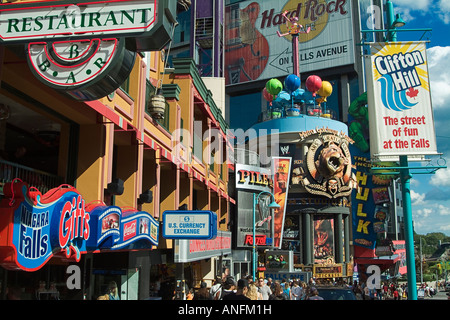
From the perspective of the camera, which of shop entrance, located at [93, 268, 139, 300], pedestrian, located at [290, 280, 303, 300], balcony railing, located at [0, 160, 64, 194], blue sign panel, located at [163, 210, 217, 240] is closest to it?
balcony railing, located at [0, 160, 64, 194]

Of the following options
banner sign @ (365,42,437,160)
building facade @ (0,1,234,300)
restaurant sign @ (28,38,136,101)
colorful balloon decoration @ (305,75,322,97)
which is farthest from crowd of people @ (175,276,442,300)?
colorful balloon decoration @ (305,75,322,97)

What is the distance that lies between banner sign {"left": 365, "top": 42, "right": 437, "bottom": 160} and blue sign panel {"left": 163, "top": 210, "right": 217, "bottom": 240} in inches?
237

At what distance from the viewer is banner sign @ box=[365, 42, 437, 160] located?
50.3ft

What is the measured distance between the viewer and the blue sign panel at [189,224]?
1372 cm

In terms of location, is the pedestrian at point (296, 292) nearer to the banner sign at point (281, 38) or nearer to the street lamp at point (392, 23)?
the street lamp at point (392, 23)

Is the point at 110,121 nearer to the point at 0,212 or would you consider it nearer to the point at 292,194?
the point at 0,212

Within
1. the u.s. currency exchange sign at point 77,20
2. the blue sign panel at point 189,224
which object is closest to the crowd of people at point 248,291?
the blue sign panel at point 189,224

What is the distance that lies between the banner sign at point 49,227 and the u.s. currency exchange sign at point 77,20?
251cm

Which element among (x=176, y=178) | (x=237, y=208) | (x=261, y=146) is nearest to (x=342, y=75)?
(x=261, y=146)

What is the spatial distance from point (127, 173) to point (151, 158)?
6.93ft

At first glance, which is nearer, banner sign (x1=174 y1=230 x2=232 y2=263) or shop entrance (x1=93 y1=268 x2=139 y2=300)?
shop entrance (x1=93 y1=268 x2=139 y2=300)

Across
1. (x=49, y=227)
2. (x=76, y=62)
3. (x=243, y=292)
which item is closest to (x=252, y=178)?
(x=243, y=292)

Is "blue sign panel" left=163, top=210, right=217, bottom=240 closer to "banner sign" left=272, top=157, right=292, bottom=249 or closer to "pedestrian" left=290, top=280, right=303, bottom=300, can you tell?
"pedestrian" left=290, top=280, right=303, bottom=300

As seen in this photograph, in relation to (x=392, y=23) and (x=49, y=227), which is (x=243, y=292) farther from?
(x=392, y=23)
